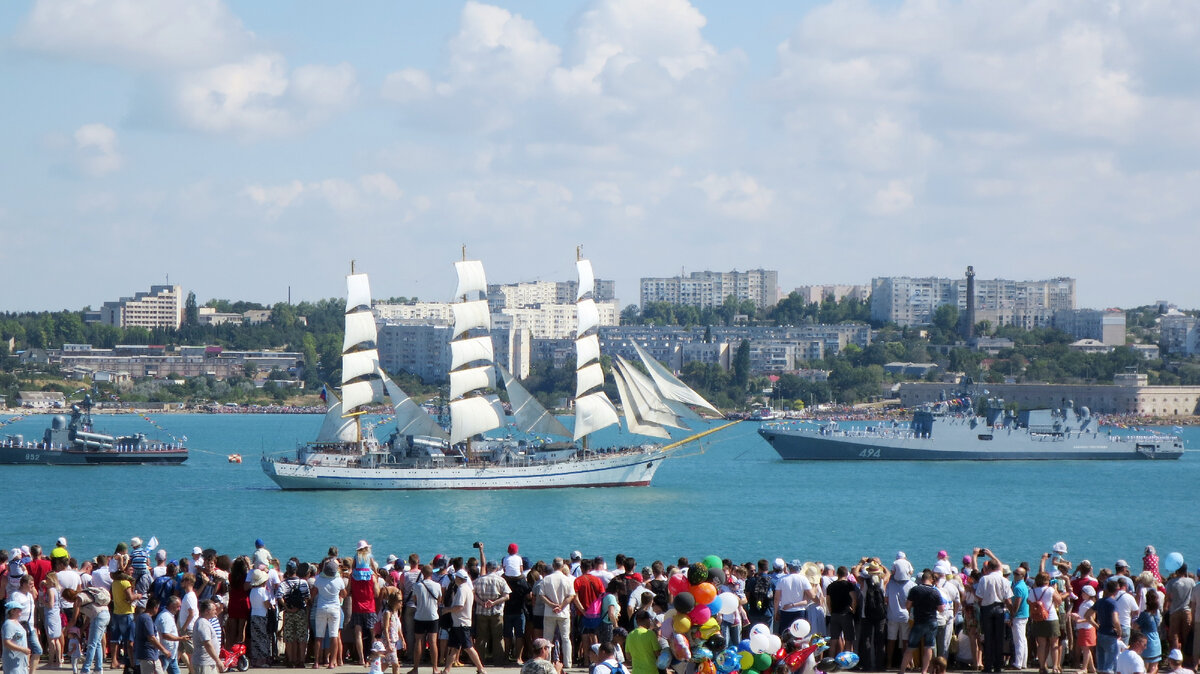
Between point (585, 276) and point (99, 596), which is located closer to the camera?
point (99, 596)

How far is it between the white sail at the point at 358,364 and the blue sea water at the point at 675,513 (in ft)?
19.1

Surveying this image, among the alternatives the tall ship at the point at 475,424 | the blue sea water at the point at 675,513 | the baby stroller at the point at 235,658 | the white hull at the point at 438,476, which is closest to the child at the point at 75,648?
the baby stroller at the point at 235,658

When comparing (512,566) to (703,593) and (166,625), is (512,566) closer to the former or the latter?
(166,625)

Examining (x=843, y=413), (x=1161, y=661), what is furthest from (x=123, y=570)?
(x=843, y=413)

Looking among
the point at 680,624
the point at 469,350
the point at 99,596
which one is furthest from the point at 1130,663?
the point at 469,350

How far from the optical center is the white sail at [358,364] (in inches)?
2601

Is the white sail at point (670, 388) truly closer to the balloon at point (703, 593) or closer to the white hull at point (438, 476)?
the white hull at point (438, 476)

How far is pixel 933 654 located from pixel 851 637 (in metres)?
0.91

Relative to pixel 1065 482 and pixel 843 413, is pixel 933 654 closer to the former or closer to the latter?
pixel 1065 482

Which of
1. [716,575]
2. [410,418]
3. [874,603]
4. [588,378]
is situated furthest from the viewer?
[588,378]

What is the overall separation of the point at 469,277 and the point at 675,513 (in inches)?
620

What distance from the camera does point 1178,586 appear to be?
1666 centimetres

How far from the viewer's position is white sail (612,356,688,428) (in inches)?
2542

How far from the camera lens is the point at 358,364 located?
66375mm
